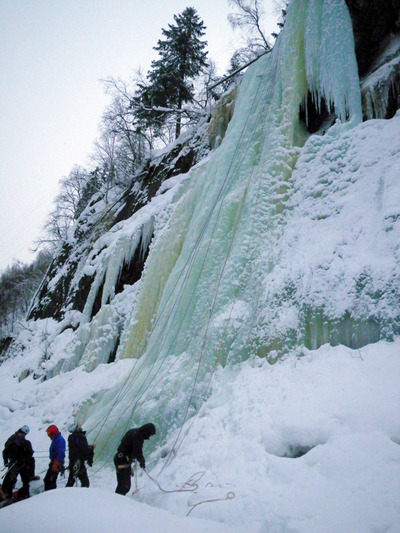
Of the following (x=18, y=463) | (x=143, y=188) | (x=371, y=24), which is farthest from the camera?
(x=143, y=188)

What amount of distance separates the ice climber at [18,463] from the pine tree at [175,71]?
1368 cm

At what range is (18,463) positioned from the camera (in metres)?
4.27

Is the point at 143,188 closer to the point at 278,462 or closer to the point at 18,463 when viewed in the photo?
the point at 18,463

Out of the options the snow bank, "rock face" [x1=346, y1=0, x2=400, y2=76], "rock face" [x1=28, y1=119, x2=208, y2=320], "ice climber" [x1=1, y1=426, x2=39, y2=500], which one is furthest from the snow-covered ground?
"rock face" [x1=346, y1=0, x2=400, y2=76]

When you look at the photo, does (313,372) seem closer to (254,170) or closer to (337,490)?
(337,490)

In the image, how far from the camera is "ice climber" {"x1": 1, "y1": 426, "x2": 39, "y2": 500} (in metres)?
4.17

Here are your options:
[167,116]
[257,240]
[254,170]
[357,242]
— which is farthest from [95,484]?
[167,116]

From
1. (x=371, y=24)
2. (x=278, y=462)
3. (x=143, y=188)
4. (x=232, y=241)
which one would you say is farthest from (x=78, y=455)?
(x=143, y=188)

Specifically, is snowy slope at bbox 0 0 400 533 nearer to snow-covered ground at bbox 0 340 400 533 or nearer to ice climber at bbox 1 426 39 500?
snow-covered ground at bbox 0 340 400 533

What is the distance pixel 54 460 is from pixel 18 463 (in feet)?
1.94

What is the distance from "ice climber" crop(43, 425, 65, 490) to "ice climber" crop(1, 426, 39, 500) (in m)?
0.36

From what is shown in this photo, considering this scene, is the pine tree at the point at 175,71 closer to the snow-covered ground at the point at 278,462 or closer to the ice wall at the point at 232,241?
the ice wall at the point at 232,241

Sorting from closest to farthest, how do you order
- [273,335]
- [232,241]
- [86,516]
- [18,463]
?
[86,516], [18,463], [273,335], [232,241]

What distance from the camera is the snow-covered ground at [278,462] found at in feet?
6.48
